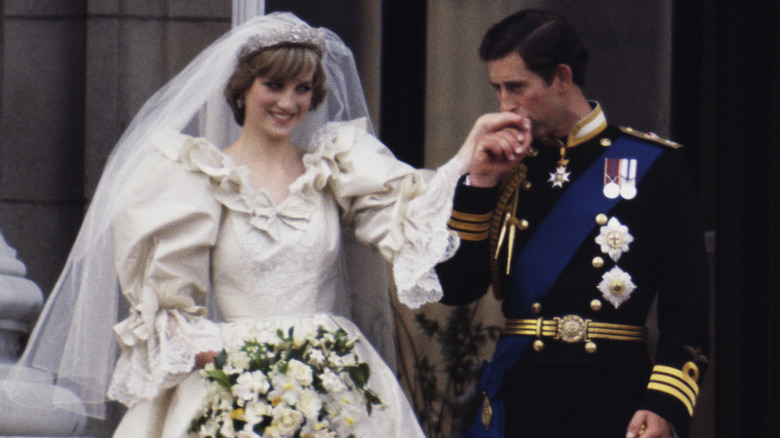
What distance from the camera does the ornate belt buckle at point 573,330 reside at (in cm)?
351

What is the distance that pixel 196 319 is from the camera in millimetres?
3672

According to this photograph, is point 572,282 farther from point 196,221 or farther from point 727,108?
point 727,108

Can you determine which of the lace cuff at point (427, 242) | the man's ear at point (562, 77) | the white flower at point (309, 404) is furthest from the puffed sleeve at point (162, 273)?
the man's ear at point (562, 77)

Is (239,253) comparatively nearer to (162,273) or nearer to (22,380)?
(162,273)

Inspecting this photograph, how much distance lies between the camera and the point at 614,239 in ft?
11.7

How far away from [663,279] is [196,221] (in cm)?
128

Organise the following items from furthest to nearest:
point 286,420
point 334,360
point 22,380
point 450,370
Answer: point 450,370 < point 22,380 < point 334,360 < point 286,420

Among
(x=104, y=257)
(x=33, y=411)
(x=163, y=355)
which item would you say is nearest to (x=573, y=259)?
(x=163, y=355)

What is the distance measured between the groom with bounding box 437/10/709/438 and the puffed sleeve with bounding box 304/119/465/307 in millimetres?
73

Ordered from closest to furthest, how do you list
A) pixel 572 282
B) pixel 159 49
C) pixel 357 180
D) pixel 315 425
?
pixel 315 425
pixel 572 282
pixel 357 180
pixel 159 49

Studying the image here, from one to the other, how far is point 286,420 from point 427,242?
2.16ft

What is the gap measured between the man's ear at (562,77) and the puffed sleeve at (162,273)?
3.30ft

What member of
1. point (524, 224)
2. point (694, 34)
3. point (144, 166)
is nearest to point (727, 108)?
point (694, 34)

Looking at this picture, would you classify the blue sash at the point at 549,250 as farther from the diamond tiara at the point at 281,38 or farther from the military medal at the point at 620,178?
the diamond tiara at the point at 281,38
